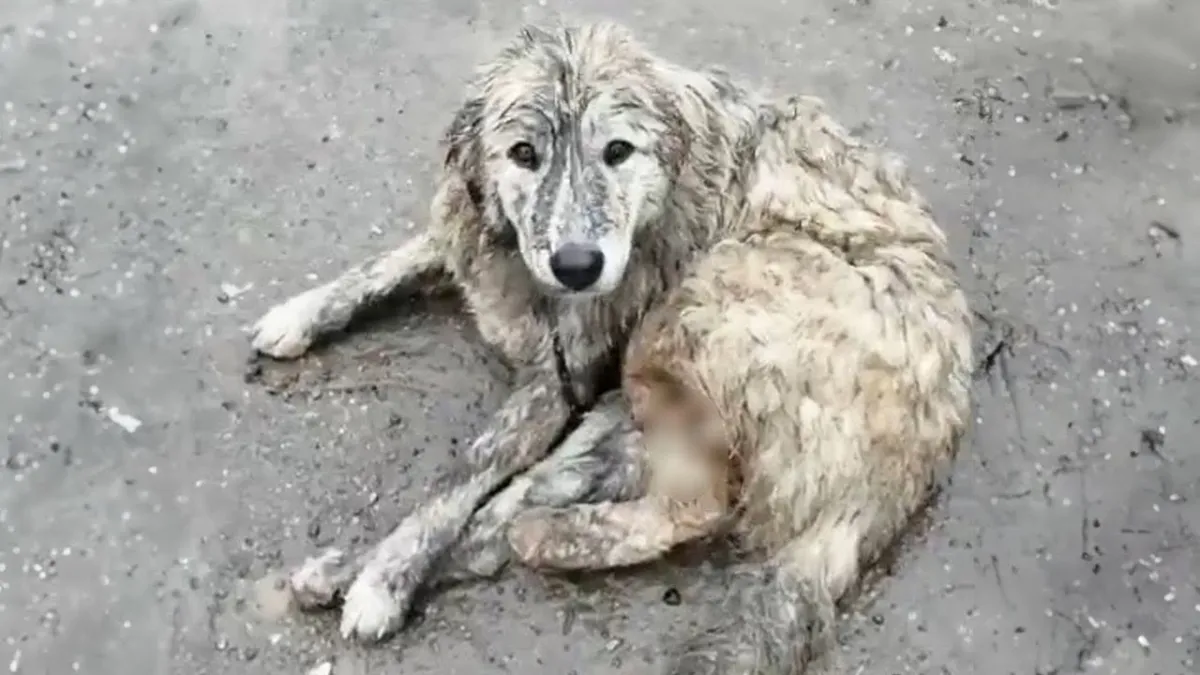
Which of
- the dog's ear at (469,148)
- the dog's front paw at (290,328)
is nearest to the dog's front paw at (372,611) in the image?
the dog's front paw at (290,328)

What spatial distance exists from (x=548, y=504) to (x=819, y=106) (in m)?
1.32

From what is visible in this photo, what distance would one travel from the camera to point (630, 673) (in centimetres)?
332

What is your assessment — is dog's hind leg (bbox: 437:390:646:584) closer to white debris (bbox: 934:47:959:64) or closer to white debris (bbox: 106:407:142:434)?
white debris (bbox: 106:407:142:434)

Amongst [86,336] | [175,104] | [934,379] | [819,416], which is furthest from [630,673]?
[175,104]

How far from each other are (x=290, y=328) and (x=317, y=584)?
0.84 meters

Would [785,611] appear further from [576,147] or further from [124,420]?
[124,420]

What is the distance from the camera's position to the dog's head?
3199 millimetres

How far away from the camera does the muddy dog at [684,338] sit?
10.5 ft

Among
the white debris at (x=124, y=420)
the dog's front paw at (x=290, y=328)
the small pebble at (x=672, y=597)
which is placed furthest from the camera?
the dog's front paw at (x=290, y=328)

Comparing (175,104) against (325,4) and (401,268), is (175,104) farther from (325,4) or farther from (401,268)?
(401,268)

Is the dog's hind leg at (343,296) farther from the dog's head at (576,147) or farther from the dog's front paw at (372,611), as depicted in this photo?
the dog's front paw at (372,611)

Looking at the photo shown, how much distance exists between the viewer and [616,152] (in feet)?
10.7

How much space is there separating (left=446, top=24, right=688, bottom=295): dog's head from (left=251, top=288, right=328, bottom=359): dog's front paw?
0.82 meters

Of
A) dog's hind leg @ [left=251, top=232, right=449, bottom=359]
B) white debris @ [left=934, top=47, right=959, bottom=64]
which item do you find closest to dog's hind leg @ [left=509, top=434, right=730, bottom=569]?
dog's hind leg @ [left=251, top=232, right=449, bottom=359]
